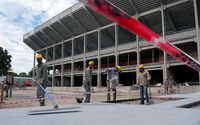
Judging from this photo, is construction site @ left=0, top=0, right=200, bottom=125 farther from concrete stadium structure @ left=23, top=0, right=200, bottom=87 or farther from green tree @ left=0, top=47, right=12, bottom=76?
green tree @ left=0, top=47, right=12, bottom=76

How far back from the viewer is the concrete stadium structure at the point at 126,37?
2964 cm

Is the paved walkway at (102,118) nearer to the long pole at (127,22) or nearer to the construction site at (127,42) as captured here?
the long pole at (127,22)

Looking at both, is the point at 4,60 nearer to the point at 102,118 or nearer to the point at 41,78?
the point at 41,78

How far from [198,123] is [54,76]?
169 ft

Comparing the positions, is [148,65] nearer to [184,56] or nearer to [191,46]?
[191,46]

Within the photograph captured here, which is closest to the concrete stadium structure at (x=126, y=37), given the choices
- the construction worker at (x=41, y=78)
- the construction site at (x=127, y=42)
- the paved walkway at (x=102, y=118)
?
the construction site at (x=127, y=42)

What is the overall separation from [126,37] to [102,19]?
5.29 meters

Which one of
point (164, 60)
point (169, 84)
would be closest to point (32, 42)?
point (164, 60)

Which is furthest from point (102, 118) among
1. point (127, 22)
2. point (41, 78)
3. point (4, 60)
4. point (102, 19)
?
point (4, 60)

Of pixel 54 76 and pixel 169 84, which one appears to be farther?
pixel 54 76

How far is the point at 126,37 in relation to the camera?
130 ft

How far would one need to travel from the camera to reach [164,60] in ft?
97.9

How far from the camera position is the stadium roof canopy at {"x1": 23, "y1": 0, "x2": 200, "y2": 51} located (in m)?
30.2

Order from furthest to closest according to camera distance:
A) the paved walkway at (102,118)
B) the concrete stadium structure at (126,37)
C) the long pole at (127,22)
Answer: the concrete stadium structure at (126,37)
the paved walkway at (102,118)
the long pole at (127,22)
